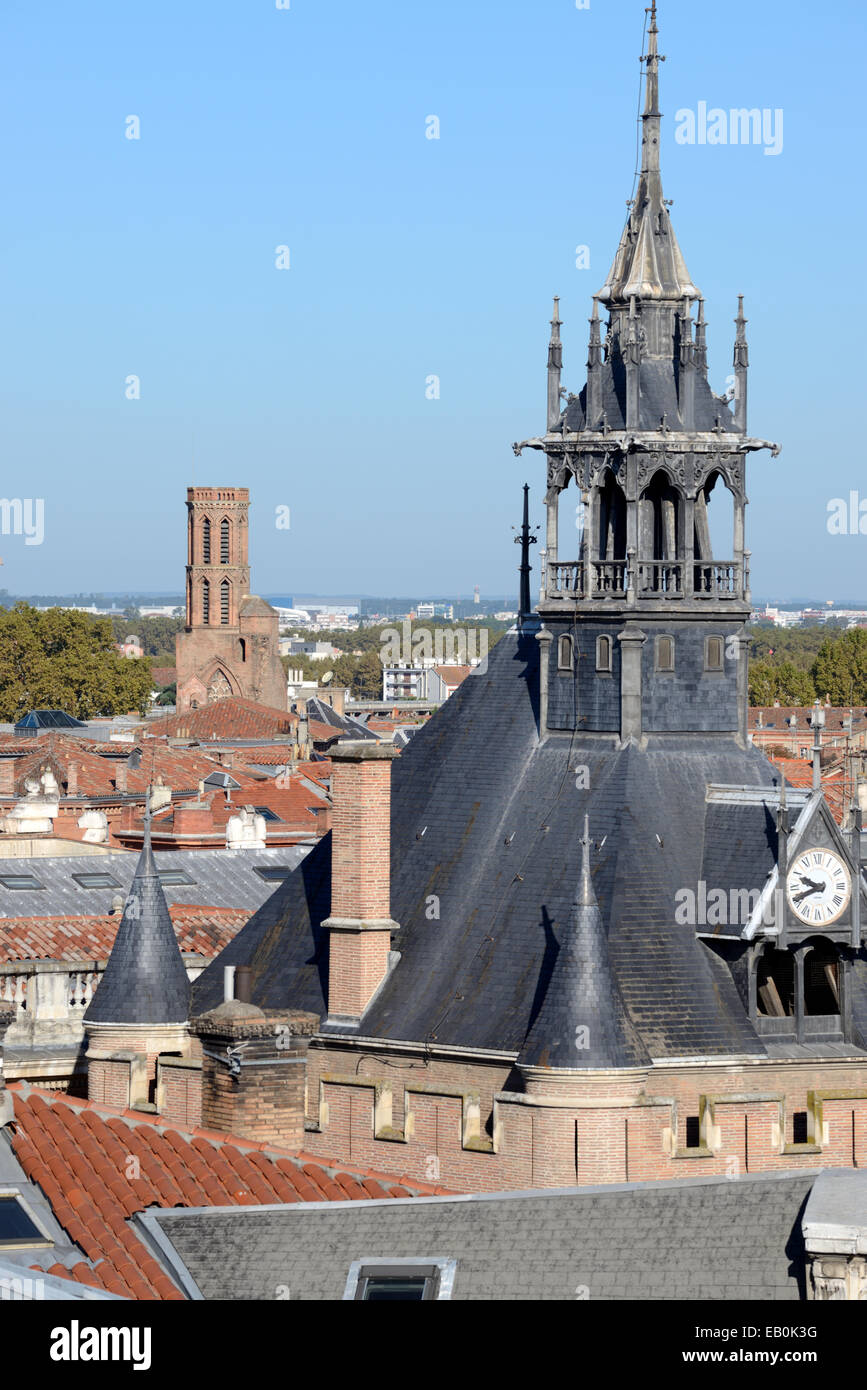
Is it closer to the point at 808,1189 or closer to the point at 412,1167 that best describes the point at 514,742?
the point at 412,1167

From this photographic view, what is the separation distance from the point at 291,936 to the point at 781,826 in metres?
8.57

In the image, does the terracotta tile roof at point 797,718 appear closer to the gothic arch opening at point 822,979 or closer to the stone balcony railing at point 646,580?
the stone balcony railing at point 646,580

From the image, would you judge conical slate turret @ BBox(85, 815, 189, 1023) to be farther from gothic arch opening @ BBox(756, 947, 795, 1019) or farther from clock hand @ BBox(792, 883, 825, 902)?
clock hand @ BBox(792, 883, 825, 902)

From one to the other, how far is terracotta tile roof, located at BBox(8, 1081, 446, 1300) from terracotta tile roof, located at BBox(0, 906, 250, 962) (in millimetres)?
16361

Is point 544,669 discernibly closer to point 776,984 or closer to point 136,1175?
point 776,984

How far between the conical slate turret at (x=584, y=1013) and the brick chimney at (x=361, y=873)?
438cm

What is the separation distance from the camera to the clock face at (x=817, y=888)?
149ft

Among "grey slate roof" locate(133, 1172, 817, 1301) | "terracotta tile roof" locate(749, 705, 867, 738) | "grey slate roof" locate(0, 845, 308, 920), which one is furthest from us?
"terracotta tile roof" locate(749, 705, 867, 738)

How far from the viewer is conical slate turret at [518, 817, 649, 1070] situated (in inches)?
1667

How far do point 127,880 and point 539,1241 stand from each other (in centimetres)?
3664

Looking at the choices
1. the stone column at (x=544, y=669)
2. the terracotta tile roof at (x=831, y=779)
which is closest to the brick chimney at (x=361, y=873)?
the stone column at (x=544, y=669)

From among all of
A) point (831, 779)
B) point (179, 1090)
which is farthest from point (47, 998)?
point (831, 779)

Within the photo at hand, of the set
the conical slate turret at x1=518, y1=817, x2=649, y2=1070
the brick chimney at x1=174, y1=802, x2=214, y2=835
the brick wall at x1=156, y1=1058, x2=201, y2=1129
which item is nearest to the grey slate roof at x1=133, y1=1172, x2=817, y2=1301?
the conical slate turret at x1=518, y1=817, x2=649, y2=1070
